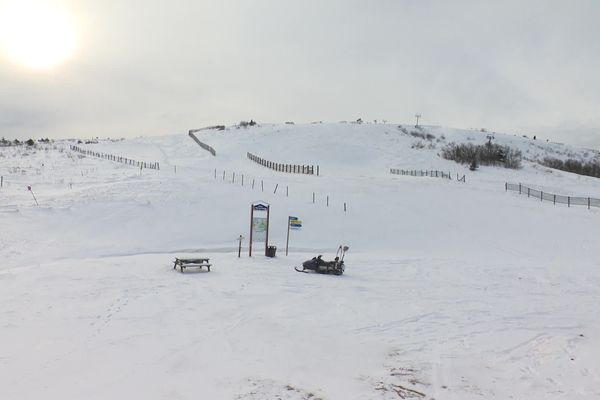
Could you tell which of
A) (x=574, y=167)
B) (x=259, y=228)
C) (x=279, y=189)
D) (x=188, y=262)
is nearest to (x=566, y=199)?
(x=279, y=189)

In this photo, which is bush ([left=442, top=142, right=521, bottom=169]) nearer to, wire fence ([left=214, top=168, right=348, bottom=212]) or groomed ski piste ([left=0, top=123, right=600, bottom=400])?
groomed ski piste ([left=0, top=123, right=600, bottom=400])

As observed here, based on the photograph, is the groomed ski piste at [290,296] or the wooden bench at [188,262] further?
the wooden bench at [188,262]

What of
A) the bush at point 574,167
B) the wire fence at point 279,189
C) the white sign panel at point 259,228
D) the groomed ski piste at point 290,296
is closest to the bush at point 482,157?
the bush at point 574,167

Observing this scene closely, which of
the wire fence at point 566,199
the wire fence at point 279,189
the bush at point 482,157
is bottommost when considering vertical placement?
the wire fence at point 279,189

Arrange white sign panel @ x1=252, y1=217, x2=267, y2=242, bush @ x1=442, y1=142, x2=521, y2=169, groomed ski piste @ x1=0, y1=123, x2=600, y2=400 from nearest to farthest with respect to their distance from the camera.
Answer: groomed ski piste @ x1=0, y1=123, x2=600, y2=400, white sign panel @ x1=252, y1=217, x2=267, y2=242, bush @ x1=442, y1=142, x2=521, y2=169

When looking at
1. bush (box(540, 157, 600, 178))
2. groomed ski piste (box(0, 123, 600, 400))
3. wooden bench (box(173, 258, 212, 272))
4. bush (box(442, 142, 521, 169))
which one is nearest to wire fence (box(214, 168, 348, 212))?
groomed ski piste (box(0, 123, 600, 400))

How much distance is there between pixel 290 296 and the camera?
50.7 ft

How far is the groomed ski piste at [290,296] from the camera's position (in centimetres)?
894

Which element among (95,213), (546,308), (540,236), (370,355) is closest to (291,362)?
(370,355)

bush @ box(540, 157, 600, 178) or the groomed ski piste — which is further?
bush @ box(540, 157, 600, 178)

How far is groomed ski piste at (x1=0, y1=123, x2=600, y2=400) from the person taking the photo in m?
8.94

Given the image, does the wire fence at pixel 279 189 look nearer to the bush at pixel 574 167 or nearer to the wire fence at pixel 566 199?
the wire fence at pixel 566 199

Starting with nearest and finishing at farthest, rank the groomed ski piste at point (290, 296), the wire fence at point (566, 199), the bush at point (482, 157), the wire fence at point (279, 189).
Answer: the groomed ski piste at point (290, 296) < the wire fence at point (279, 189) < the wire fence at point (566, 199) < the bush at point (482, 157)

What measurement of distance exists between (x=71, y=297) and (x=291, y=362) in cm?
742
